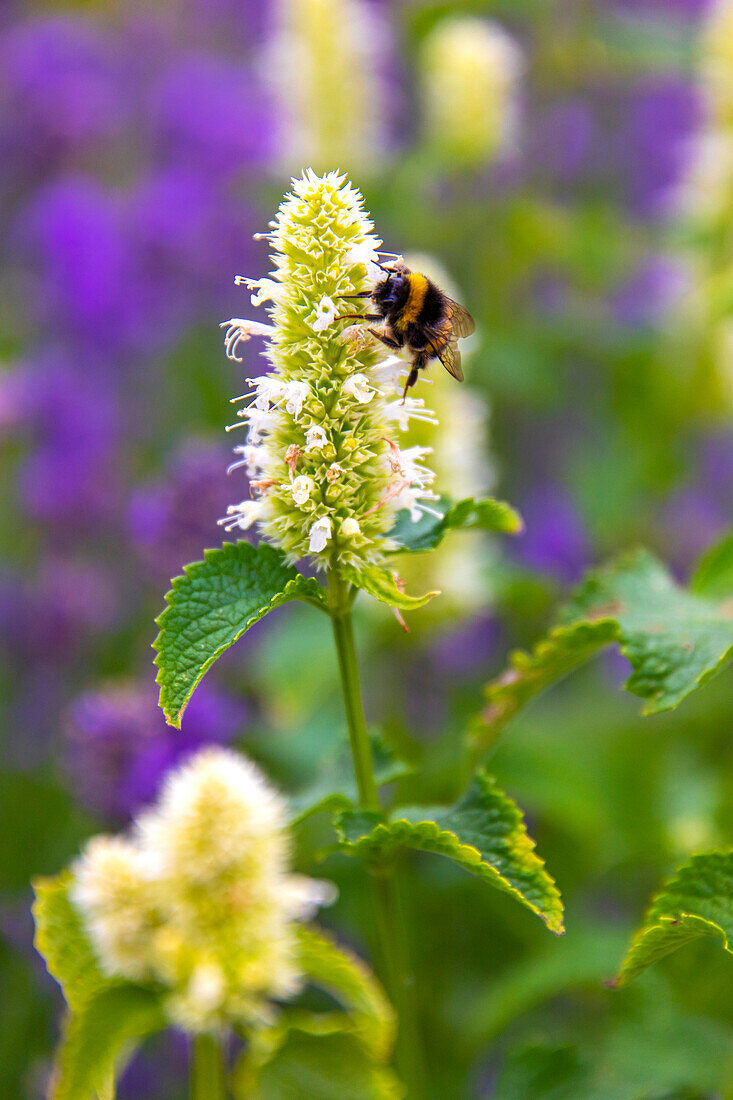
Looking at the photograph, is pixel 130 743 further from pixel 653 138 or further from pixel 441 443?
pixel 653 138

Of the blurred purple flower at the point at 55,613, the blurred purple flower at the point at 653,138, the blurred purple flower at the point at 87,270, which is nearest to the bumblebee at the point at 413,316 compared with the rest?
the blurred purple flower at the point at 55,613

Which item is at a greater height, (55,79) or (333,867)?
(55,79)

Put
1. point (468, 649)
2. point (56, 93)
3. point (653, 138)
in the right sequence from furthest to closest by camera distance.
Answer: point (653, 138) < point (56, 93) < point (468, 649)

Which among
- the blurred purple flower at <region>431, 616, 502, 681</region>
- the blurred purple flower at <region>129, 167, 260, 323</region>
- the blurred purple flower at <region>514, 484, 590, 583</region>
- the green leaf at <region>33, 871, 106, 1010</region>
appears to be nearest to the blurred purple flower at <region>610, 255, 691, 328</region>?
the blurred purple flower at <region>514, 484, 590, 583</region>

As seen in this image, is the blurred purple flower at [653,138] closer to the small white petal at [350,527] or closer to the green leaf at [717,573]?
the green leaf at [717,573]

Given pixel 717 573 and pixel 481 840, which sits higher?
pixel 717 573

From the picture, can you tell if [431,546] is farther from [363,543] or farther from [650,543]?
[650,543]

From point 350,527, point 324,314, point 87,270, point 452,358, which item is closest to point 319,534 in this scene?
point 350,527

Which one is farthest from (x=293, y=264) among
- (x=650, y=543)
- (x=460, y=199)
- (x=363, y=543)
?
(x=460, y=199)
